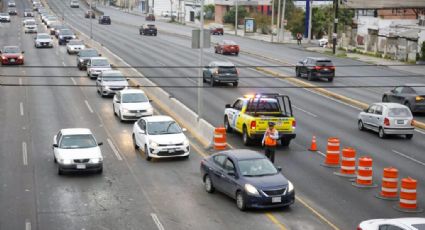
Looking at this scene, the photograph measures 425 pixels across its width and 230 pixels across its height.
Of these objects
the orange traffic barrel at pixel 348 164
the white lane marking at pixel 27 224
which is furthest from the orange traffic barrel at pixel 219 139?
the white lane marking at pixel 27 224

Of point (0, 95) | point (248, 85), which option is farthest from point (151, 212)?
point (248, 85)

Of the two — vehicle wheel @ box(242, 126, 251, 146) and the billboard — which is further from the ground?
the billboard

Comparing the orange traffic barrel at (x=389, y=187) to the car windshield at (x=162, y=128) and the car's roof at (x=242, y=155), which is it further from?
the car windshield at (x=162, y=128)

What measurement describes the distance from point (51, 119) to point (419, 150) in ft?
57.9

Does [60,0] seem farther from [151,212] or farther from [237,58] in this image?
[151,212]

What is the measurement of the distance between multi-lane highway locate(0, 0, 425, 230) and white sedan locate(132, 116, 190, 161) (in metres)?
0.42

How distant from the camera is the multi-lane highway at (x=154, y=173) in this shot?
772 inches

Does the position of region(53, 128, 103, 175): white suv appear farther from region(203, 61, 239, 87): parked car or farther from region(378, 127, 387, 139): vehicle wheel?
region(203, 61, 239, 87): parked car

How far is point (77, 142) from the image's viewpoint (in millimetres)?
25578

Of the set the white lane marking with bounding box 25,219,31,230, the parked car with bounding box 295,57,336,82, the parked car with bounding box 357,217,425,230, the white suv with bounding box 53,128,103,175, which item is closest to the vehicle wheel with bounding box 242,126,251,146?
the white suv with bounding box 53,128,103,175

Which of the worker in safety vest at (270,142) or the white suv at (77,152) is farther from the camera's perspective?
the worker in safety vest at (270,142)

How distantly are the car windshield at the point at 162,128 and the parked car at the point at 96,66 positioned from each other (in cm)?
2271

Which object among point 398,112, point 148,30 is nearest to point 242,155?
point 398,112

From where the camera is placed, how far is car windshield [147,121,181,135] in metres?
27.9
